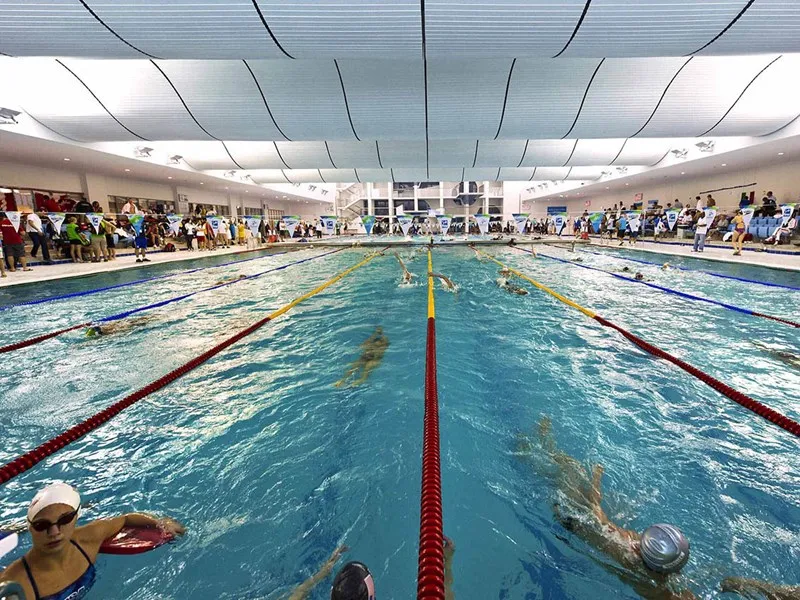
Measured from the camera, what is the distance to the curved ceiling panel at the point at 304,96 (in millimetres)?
7422

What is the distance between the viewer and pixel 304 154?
1310cm

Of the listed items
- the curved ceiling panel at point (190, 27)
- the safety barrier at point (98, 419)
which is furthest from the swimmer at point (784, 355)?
the curved ceiling panel at point (190, 27)

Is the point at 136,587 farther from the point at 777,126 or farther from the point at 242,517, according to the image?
the point at 777,126

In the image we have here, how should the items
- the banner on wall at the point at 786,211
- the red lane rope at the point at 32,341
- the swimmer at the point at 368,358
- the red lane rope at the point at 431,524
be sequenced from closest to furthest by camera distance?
the red lane rope at the point at 431,524
the swimmer at the point at 368,358
the red lane rope at the point at 32,341
the banner on wall at the point at 786,211

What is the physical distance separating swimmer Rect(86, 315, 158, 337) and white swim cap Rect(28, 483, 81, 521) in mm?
3903

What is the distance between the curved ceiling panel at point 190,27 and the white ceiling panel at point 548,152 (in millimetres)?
9899

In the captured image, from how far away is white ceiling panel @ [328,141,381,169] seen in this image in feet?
42.7

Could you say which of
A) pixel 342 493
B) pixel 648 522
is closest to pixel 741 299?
pixel 648 522

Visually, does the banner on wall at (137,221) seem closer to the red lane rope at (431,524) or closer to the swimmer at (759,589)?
the red lane rope at (431,524)

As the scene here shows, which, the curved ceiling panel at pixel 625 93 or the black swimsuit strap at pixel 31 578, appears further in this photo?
the curved ceiling panel at pixel 625 93

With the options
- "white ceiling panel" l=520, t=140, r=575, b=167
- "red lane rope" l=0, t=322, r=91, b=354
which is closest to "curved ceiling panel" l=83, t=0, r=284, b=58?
"red lane rope" l=0, t=322, r=91, b=354

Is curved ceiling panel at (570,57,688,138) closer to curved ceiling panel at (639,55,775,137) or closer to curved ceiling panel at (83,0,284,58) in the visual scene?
curved ceiling panel at (639,55,775,137)

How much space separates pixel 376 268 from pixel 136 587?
8.73 m

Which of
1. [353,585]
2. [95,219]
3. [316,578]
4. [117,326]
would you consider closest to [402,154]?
[95,219]
